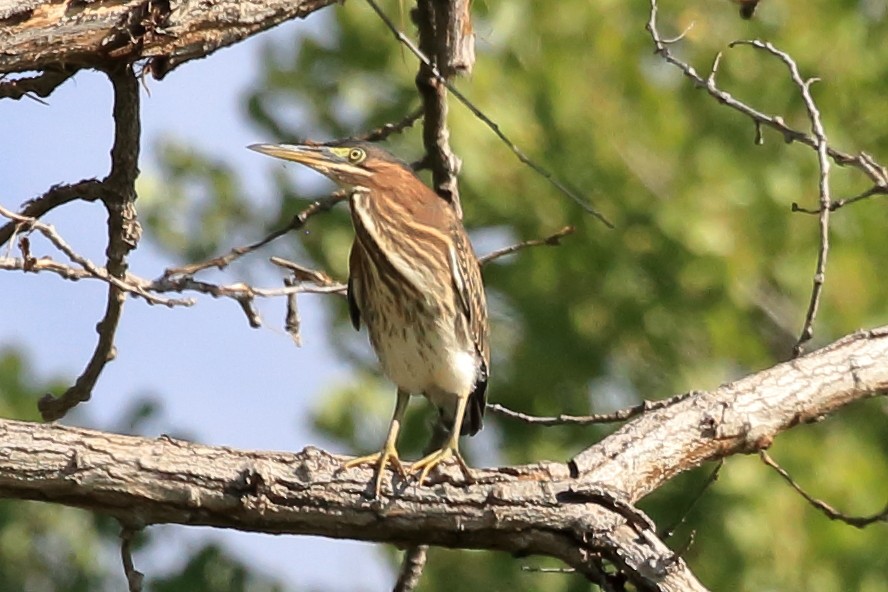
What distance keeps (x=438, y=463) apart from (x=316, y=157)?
3.72ft

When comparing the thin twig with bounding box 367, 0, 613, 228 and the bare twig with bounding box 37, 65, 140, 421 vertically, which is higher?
the thin twig with bounding box 367, 0, 613, 228

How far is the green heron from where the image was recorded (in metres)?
3.78

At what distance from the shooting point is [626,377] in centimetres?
722

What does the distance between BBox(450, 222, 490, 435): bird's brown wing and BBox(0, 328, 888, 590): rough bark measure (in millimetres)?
1025

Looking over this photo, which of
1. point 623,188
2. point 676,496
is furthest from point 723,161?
point 676,496

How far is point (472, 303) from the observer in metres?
3.88

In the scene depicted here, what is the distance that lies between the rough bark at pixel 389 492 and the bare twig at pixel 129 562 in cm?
2

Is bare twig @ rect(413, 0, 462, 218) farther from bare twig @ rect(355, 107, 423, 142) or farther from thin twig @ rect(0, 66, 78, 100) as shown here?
thin twig @ rect(0, 66, 78, 100)

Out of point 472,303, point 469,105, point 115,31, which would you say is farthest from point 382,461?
point 472,303

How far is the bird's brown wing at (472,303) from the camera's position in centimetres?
387

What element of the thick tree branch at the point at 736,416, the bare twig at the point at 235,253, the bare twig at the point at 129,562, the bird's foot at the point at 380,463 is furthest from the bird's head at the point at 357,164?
the bare twig at the point at 129,562

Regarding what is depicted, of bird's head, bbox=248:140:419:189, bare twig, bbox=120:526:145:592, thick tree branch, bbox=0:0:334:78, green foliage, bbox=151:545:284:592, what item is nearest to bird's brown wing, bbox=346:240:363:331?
bird's head, bbox=248:140:419:189

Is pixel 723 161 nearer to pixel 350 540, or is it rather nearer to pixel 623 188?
pixel 623 188

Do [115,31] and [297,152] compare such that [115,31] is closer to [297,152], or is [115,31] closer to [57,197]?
[57,197]
